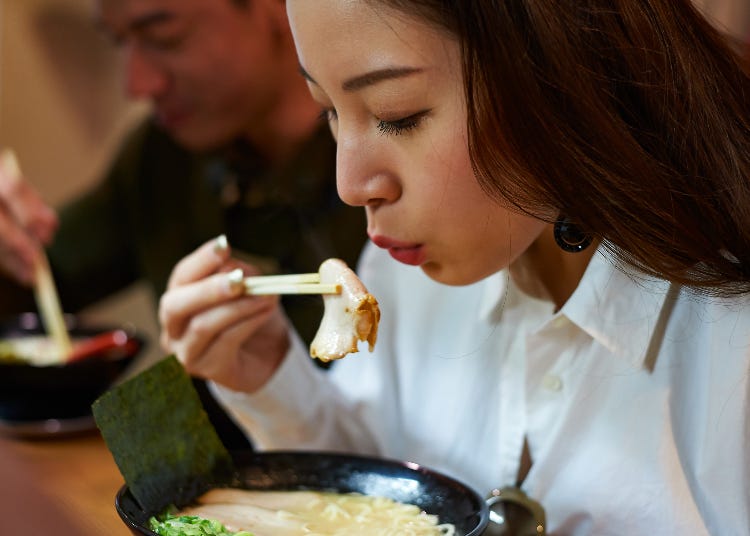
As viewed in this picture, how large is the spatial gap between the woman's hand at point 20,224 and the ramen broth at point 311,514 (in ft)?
4.43

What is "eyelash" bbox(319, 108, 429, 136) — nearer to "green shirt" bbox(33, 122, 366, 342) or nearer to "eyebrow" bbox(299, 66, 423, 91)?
"eyebrow" bbox(299, 66, 423, 91)

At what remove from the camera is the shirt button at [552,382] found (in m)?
1.38

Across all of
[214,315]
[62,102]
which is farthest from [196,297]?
[62,102]

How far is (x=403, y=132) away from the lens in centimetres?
107

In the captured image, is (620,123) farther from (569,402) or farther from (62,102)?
(62,102)

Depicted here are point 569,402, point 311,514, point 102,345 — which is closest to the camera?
point 311,514

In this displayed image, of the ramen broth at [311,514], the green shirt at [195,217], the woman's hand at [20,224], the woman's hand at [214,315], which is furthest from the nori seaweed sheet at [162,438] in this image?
the woman's hand at [20,224]

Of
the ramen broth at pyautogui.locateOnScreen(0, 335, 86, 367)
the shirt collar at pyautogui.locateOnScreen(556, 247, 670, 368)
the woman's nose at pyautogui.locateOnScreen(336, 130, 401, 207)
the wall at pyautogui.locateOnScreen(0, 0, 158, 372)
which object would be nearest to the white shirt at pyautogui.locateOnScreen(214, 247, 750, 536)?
the shirt collar at pyautogui.locateOnScreen(556, 247, 670, 368)

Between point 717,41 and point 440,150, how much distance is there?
390 millimetres

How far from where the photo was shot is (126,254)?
306cm

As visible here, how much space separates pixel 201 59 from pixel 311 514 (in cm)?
170

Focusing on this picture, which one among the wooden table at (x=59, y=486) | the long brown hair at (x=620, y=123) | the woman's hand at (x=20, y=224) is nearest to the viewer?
the wooden table at (x=59, y=486)

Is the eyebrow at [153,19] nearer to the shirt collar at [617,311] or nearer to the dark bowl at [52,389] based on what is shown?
the dark bowl at [52,389]

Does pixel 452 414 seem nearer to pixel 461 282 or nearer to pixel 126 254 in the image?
pixel 461 282
